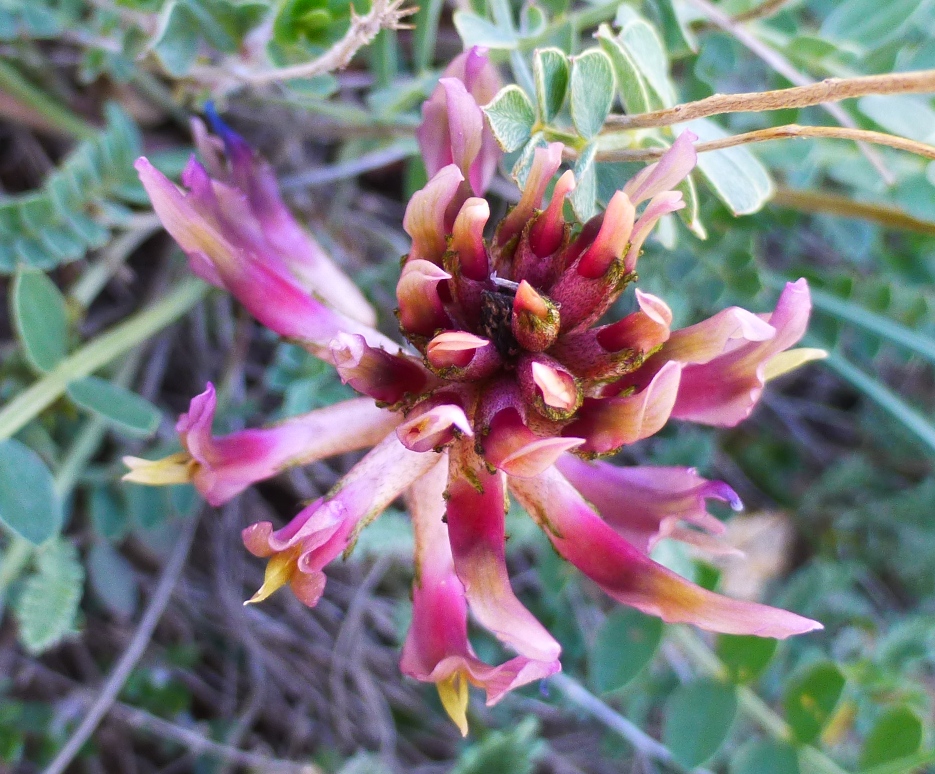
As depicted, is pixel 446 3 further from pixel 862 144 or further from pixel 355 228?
pixel 862 144

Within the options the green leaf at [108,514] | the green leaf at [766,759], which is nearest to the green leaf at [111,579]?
the green leaf at [108,514]

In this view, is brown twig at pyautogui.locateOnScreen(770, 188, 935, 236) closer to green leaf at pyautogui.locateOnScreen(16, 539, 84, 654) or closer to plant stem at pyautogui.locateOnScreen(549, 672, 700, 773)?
plant stem at pyautogui.locateOnScreen(549, 672, 700, 773)

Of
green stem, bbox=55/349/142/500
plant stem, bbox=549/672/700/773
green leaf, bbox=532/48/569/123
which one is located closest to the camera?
green leaf, bbox=532/48/569/123

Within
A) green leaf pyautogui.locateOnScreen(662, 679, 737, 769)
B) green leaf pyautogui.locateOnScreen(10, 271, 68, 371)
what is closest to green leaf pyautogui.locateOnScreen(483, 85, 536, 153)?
green leaf pyautogui.locateOnScreen(10, 271, 68, 371)

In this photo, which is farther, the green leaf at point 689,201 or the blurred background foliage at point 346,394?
the blurred background foliage at point 346,394

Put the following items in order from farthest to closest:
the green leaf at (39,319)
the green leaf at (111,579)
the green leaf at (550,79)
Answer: the green leaf at (111,579) < the green leaf at (39,319) < the green leaf at (550,79)

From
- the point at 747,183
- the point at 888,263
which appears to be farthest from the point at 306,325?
the point at 888,263

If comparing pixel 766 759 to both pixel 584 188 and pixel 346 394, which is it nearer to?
pixel 346 394

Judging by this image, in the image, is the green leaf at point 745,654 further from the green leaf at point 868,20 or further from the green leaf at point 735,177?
the green leaf at point 868,20
